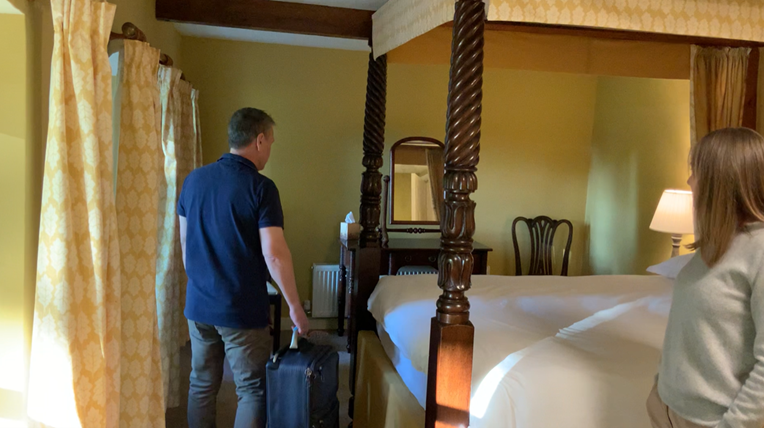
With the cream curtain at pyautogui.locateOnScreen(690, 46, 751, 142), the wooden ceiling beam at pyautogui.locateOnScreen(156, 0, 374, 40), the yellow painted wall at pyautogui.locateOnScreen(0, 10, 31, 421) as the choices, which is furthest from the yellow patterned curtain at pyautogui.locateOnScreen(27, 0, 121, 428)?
the cream curtain at pyautogui.locateOnScreen(690, 46, 751, 142)

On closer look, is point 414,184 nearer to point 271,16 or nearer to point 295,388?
point 271,16

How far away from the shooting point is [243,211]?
2191 millimetres

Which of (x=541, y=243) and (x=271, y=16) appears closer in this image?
(x=271, y=16)

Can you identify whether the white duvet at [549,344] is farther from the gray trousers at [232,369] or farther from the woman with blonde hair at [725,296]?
the gray trousers at [232,369]

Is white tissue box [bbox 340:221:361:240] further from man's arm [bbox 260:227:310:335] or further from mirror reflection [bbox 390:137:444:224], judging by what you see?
man's arm [bbox 260:227:310:335]

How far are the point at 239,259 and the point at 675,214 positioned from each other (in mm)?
2657

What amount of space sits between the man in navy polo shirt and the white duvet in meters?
0.55

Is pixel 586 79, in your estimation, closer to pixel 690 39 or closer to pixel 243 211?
pixel 690 39

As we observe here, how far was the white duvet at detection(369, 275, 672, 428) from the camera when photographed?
1671 mm

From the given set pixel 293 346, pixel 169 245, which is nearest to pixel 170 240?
pixel 169 245

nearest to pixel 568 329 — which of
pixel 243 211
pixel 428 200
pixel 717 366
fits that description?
pixel 717 366

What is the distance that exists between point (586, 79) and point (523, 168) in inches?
37.6

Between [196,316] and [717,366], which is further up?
[717,366]

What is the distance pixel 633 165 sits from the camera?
173 inches
